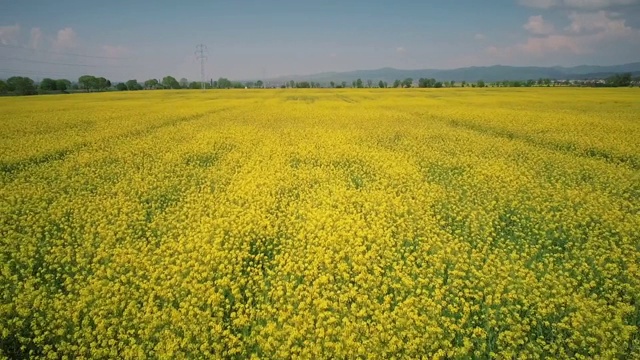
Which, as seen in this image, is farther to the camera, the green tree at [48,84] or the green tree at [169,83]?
the green tree at [169,83]

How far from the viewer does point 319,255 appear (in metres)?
7.00

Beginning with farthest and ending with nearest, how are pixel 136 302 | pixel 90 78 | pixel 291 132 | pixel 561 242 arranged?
1. pixel 90 78
2. pixel 291 132
3. pixel 561 242
4. pixel 136 302

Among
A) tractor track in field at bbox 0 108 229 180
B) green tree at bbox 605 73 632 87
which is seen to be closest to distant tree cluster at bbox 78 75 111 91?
tractor track in field at bbox 0 108 229 180

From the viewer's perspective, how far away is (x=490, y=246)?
7.79 metres

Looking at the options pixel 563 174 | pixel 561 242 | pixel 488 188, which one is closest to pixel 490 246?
pixel 561 242

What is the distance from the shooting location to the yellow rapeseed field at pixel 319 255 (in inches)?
198

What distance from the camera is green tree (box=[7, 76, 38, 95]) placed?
7462 centimetres

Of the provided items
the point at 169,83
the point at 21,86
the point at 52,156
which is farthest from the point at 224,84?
the point at 52,156

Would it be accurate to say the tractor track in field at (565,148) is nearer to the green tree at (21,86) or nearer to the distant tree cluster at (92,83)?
the green tree at (21,86)

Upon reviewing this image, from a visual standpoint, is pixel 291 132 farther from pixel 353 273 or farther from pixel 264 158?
pixel 353 273

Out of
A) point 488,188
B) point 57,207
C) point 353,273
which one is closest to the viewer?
point 353,273

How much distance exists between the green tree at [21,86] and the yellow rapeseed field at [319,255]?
243 ft

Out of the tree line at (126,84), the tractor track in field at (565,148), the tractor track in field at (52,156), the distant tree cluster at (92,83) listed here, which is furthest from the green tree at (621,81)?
the distant tree cluster at (92,83)

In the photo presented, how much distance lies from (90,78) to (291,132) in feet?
343
